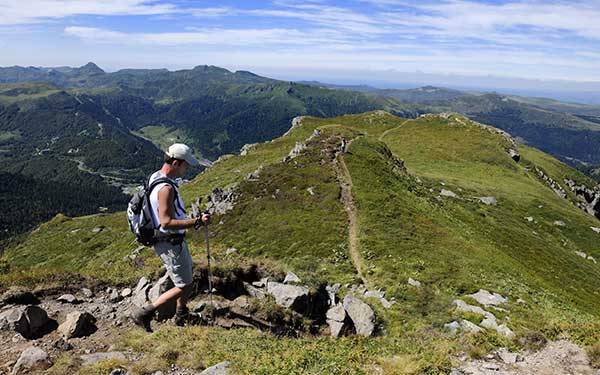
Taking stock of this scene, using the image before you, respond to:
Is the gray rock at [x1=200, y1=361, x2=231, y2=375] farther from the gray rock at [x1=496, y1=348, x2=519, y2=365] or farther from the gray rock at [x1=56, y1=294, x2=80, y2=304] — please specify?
the gray rock at [x1=496, y1=348, x2=519, y2=365]

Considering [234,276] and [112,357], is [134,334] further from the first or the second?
[234,276]

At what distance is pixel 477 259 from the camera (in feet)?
104

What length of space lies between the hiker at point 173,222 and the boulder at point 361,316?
972 cm

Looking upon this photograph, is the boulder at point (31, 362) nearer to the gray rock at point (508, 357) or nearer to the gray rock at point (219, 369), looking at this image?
the gray rock at point (219, 369)

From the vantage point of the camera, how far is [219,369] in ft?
35.8

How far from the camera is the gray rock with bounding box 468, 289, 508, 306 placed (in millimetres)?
23344

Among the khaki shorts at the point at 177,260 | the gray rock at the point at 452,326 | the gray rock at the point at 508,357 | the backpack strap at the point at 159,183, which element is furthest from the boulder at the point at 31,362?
the gray rock at the point at 452,326

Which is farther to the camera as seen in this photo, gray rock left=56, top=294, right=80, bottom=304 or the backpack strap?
gray rock left=56, top=294, right=80, bottom=304

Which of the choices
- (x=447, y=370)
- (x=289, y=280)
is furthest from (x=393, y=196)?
(x=447, y=370)

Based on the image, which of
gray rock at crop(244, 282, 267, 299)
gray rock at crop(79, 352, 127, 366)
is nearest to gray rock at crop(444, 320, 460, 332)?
gray rock at crop(244, 282, 267, 299)

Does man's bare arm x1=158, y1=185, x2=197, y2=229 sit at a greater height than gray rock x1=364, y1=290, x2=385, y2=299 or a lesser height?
greater

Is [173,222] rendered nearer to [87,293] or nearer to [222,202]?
[87,293]

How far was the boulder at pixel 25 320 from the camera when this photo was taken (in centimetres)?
1301

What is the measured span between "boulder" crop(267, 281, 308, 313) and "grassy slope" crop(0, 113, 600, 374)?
2639 millimetres
